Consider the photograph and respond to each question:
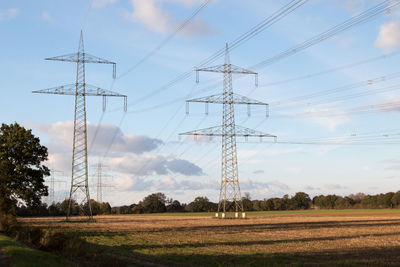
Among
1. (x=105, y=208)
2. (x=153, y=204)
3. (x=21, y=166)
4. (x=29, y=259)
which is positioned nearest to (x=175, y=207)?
(x=153, y=204)

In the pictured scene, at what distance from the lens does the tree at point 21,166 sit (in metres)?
61.1

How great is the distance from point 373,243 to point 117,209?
16670cm

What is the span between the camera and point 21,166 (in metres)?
63.0

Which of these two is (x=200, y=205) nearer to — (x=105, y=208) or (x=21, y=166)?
(x=105, y=208)

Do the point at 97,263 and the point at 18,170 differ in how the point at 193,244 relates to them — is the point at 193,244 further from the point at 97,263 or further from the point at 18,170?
the point at 18,170

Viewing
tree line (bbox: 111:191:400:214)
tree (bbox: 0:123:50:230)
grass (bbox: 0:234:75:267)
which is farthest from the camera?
tree line (bbox: 111:191:400:214)

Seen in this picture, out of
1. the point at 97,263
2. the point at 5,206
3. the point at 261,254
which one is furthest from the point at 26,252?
the point at 5,206

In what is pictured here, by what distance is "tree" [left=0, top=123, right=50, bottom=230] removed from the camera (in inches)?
2406

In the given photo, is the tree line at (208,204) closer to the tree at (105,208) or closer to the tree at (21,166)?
the tree at (105,208)

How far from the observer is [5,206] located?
54.6 m

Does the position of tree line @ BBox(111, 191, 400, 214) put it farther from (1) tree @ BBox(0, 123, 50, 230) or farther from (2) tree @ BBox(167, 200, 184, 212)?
(1) tree @ BBox(0, 123, 50, 230)

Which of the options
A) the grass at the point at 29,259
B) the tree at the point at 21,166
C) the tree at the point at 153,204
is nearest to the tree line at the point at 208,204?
the tree at the point at 153,204

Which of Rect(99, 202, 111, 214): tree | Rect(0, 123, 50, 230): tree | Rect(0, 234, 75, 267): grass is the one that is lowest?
Rect(99, 202, 111, 214): tree

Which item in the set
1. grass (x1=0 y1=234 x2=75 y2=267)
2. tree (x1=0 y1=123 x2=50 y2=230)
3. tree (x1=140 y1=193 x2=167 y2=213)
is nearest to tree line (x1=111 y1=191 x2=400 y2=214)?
tree (x1=140 y1=193 x2=167 y2=213)
